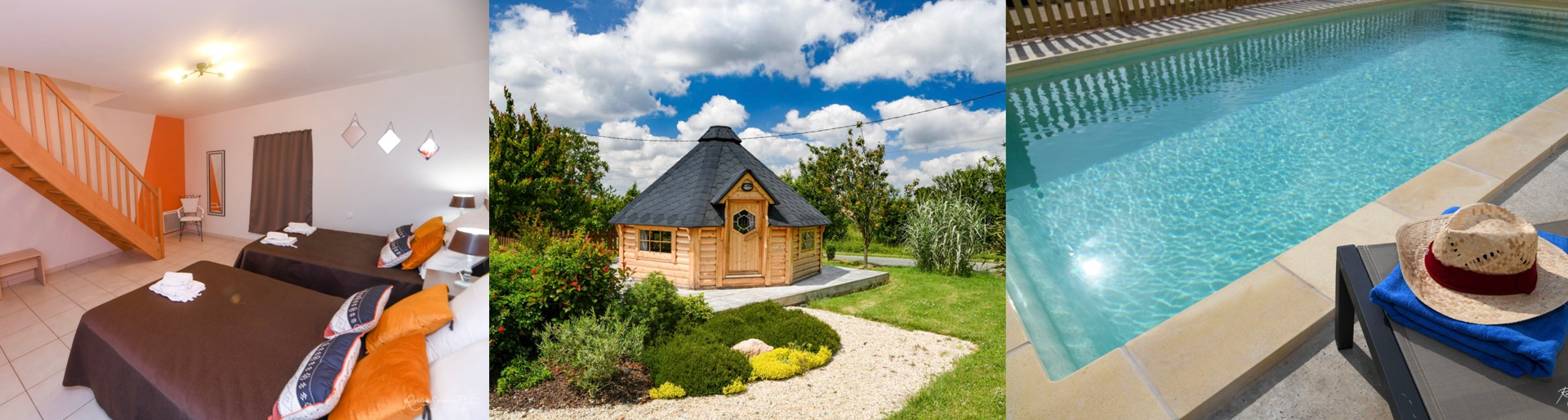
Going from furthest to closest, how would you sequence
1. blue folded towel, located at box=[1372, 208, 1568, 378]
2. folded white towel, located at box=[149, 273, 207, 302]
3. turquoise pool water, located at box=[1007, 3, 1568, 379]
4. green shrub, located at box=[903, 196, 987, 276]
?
turquoise pool water, located at box=[1007, 3, 1568, 379], green shrub, located at box=[903, 196, 987, 276], folded white towel, located at box=[149, 273, 207, 302], blue folded towel, located at box=[1372, 208, 1568, 378]

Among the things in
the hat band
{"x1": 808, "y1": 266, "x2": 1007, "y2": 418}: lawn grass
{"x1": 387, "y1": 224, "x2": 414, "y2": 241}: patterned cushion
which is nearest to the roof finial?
{"x1": 808, "y1": 266, "x2": 1007, "y2": 418}: lawn grass

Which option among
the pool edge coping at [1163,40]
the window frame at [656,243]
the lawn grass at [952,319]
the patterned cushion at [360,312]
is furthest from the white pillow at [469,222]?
the pool edge coping at [1163,40]

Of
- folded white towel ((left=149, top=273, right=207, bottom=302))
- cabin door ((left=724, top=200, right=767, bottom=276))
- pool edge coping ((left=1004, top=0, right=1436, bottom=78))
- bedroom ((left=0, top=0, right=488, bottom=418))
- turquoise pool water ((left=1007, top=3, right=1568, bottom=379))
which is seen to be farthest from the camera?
pool edge coping ((left=1004, top=0, right=1436, bottom=78))

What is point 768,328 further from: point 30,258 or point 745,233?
point 30,258

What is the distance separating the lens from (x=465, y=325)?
2.13 metres

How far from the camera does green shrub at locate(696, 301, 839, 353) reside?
2.19 meters

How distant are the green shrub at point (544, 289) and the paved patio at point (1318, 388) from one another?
2.60 metres

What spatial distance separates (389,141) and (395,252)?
45 cm

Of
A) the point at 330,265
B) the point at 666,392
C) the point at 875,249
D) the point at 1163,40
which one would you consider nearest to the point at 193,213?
the point at 330,265

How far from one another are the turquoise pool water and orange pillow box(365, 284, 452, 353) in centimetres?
243

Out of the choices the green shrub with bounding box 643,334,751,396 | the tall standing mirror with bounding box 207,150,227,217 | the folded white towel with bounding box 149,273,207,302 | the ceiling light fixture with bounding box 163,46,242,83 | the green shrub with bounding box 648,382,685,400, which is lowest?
the green shrub with bounding box 648,382,685,400

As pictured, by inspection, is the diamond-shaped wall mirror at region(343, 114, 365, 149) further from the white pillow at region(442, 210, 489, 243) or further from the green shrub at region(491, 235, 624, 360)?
the green shrub at region(491, 235, 624, 360)

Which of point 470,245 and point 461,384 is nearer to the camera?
point 461,384

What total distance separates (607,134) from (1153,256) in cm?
285
